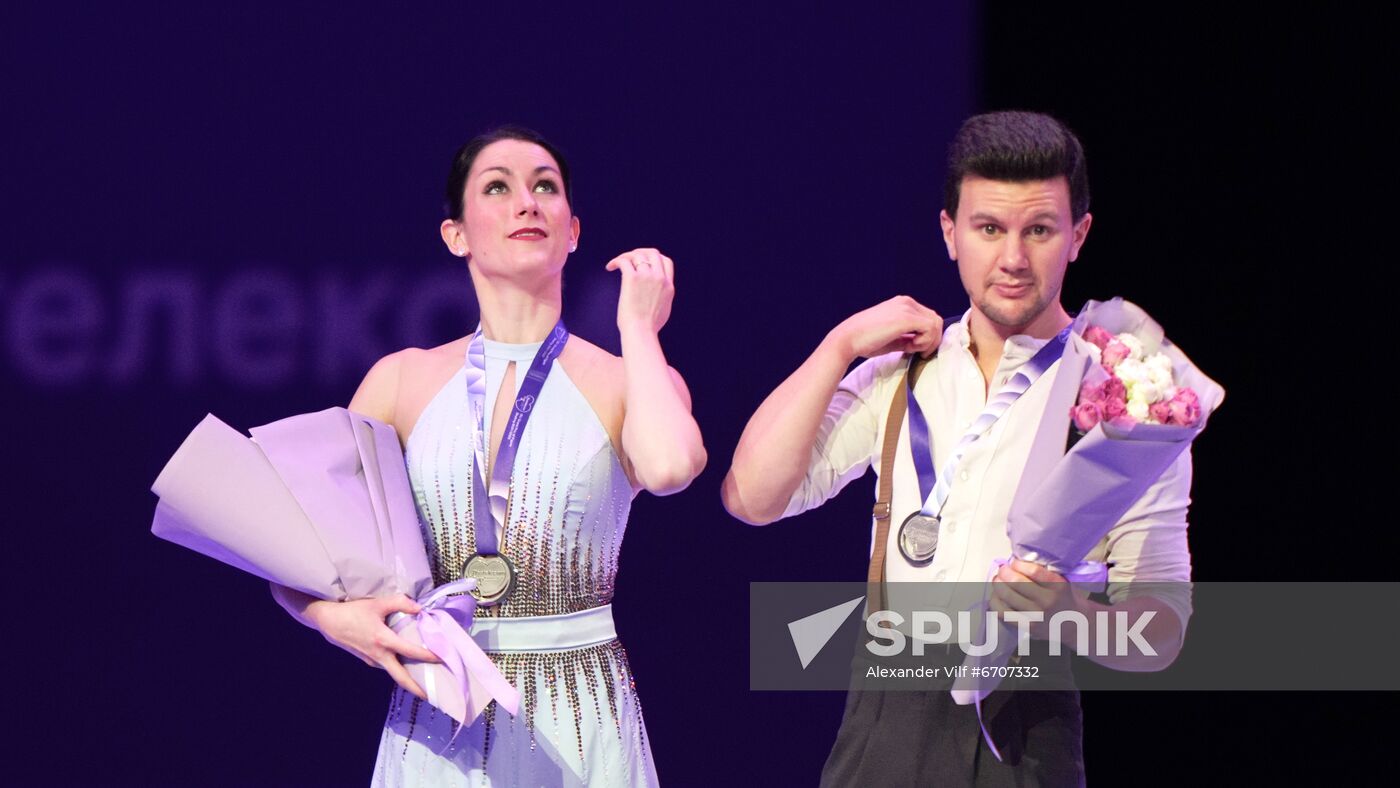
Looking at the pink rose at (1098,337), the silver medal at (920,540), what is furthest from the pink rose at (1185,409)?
the silver medal at (920,540)

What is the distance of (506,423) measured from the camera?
8.43ft

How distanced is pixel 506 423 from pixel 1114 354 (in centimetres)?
104

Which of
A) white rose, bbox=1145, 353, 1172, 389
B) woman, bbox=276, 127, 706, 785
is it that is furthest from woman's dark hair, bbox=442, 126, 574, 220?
white rose, bbox=1145, 353, 1172, 389

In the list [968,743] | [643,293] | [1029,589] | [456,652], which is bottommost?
[968,743]

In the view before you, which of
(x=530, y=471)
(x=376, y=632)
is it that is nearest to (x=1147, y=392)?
(x=530, y=471)

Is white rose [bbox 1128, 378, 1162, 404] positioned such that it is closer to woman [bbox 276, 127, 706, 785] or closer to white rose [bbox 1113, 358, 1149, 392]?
white rose [bbox 1113, 358, 1149, 392]

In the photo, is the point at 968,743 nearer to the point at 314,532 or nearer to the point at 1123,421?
the point at 1123,421

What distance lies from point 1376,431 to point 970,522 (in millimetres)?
1837

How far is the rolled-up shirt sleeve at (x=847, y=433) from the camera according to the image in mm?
2477

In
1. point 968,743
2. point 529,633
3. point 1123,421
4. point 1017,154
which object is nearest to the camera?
point 1123,421

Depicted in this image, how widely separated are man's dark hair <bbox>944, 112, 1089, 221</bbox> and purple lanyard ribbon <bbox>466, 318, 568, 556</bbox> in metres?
0.74

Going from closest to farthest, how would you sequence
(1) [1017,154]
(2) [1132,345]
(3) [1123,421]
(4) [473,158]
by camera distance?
(3) [1123,421]
(2) [1132,345]
(1) [1017,154]
(4) [473,158]

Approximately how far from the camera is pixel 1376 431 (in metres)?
3.64

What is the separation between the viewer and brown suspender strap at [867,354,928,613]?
2316mm
